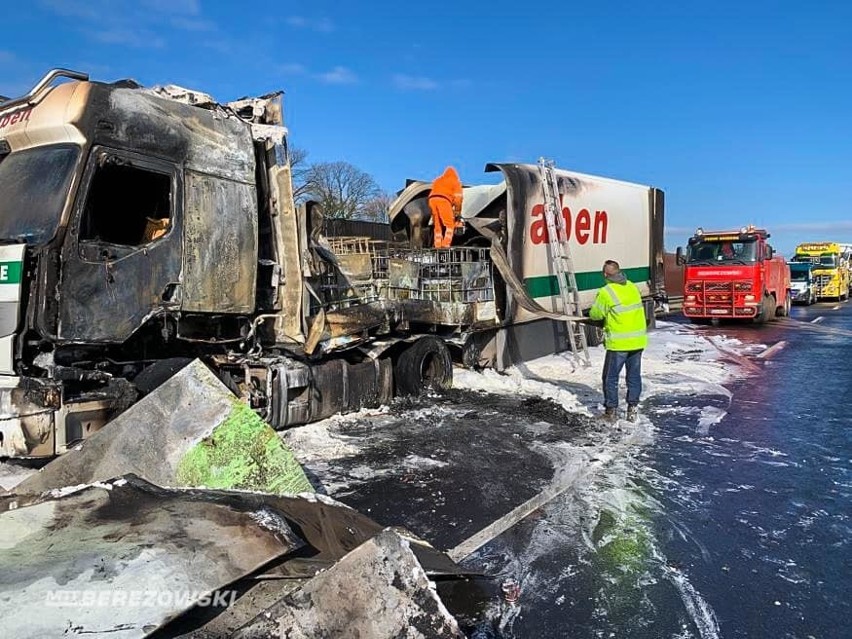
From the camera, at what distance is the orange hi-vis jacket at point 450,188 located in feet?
32.3

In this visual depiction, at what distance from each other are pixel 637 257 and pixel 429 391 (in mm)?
7316

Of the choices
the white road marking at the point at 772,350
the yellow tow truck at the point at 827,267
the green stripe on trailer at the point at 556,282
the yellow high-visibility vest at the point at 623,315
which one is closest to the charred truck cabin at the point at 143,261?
→ the yellow high-visibility vest at the point at 623,315

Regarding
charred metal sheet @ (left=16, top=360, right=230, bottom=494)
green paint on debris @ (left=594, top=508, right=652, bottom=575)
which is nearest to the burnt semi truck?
charred metal sheet @ (left=16, top=360, right=230, bottom=494)

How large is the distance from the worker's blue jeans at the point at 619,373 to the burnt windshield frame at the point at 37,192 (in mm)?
5518

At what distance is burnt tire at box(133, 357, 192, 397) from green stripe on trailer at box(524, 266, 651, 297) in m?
6.03

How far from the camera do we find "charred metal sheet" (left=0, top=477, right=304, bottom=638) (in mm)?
2201

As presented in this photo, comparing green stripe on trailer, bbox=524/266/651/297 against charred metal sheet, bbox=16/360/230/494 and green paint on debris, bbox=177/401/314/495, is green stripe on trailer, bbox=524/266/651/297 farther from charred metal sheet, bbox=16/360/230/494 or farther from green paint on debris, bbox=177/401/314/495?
charred metal sheet, bbox=16/360/230/494

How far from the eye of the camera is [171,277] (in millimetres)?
5375

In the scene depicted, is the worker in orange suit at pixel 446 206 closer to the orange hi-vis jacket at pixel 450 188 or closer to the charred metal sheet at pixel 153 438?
the orange hi-vis jacket at pixel 450 188

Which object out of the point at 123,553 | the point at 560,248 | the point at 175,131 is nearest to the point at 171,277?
the point at 175,131

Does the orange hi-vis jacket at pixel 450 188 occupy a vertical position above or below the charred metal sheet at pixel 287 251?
above

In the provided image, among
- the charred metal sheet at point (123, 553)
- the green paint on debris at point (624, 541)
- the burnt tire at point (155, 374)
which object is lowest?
the green paint on debris at point (624, 541)

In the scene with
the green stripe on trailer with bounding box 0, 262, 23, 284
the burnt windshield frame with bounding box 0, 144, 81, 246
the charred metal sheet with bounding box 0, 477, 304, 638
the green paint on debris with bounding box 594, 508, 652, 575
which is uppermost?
the burnt windshield frame with bounding box 0, 144, 81, 246

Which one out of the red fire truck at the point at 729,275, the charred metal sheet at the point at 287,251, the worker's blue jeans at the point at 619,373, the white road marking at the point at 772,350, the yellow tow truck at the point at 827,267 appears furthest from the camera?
the yellow tow truck at the point at 827,267
